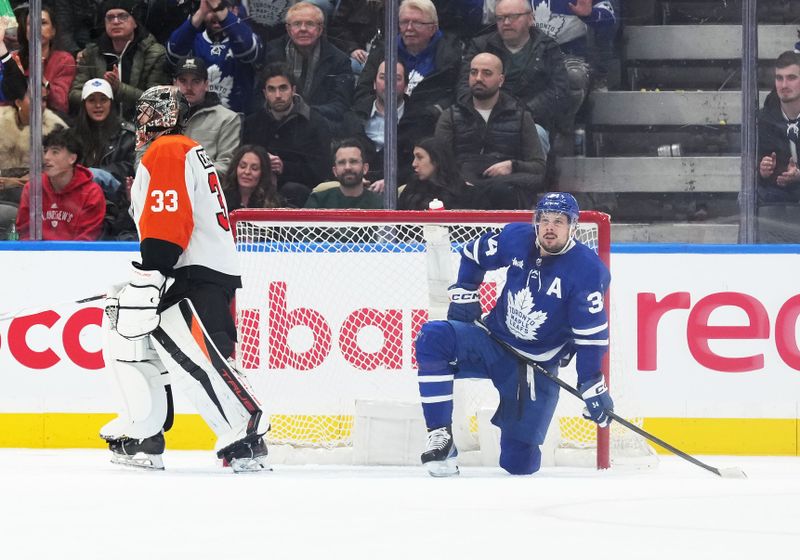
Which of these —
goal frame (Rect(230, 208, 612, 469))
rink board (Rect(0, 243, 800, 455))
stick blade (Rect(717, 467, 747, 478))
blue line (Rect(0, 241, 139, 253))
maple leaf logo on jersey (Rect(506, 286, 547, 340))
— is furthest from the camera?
blue line (Rect(0, 241, 139, 253))

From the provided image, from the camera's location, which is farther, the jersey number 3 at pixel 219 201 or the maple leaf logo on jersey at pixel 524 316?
the maple leaf logo on jersey at pixel 524 316

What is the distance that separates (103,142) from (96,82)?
10.0 inches

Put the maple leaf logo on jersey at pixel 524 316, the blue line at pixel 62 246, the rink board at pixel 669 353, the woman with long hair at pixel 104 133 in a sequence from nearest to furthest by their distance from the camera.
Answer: the maple leaf logo on jersey at pixel 524 316
the rink board at pixel 669 353
the blue line at pixel 62 246
the woman with long hair at pixel 104 133

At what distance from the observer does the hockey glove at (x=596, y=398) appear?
434cm

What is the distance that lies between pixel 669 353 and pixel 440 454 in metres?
1.37

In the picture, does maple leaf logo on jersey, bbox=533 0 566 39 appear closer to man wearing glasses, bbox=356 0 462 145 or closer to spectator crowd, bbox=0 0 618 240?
spectator crowd, bbox=0 0 618 240

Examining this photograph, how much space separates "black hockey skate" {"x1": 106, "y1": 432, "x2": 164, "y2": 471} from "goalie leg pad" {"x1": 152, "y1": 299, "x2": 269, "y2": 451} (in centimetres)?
23

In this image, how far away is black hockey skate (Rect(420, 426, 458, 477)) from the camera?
434 centimetres

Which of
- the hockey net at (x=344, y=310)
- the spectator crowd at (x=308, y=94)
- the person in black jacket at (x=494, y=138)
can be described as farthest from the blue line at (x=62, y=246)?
the person in black jacket at (x=494, y=138)

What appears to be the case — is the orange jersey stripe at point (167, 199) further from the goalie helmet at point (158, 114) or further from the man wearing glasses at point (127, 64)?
the man wearing glasses at point (127, 64)

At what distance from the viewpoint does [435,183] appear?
5664mm

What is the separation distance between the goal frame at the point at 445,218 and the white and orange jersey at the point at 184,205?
2.01 ft

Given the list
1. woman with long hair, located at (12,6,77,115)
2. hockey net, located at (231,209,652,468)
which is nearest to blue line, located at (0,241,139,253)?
woman with long hair, located at (12,6,77,115)

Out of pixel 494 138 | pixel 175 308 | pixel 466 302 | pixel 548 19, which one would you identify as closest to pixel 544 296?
pixel 466 302
